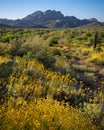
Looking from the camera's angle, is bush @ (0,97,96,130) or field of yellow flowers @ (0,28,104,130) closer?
bush @ (0,97,96,130)

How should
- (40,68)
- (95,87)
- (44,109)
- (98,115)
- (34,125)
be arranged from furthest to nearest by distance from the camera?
1. (95,87)
2. (40,68)
3. (98,115)
4. (44,109)
5. (34,125)

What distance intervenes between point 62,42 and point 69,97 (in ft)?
87.2

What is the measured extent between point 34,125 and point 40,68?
5282mm

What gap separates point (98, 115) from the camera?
23.8 feet

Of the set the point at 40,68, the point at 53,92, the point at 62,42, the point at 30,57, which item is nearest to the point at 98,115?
the point at 53,92

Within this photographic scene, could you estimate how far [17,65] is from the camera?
1069 centimetres

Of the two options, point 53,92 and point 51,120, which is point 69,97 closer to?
point 53,92

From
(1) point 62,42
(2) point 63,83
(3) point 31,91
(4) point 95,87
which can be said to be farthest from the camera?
(1) point 62,42

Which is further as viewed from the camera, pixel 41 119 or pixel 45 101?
pixel 45 101

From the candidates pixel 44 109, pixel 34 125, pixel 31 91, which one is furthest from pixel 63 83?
pixel 34 125

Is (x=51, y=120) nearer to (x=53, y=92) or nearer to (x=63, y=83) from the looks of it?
(x=53, y=92)

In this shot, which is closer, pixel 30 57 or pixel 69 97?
pixel 69 97

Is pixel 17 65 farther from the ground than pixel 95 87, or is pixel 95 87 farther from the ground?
pixel 17 65

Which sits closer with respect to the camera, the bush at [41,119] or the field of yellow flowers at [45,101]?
the bush at [41,119]
